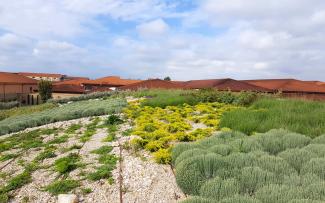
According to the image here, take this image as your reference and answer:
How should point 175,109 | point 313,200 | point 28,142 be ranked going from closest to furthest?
point 313,200
point 28,142
point 175,109

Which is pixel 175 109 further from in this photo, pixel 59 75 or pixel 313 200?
pixel 59 75

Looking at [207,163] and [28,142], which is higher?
[207,163]

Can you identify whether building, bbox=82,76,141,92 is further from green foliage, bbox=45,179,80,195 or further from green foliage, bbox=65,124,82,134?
green foliage, bbox=45,179,80,195

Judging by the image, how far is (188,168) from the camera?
194 inches

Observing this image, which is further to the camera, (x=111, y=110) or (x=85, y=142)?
(x=111, y=110)

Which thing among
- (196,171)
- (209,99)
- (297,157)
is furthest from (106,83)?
(196,171)

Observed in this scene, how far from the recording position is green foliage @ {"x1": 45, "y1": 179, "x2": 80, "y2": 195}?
557 centimetres

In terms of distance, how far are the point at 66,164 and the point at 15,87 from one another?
41189 millimetres

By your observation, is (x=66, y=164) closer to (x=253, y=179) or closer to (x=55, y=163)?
(x=55, y=163)

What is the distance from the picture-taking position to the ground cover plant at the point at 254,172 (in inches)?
154

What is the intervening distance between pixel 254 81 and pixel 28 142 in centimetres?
1654

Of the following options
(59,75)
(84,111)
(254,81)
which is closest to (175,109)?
(84,111)

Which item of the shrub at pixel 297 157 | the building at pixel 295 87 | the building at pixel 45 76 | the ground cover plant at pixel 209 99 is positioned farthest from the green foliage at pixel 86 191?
the building at pixel 45 76

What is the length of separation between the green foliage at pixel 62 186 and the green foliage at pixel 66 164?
622 millimetres
